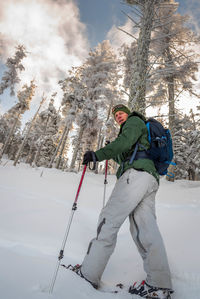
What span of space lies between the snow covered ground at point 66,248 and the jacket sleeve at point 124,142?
1341 mm

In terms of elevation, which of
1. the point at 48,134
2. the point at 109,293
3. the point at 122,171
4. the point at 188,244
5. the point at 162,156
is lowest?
the point at 109,293

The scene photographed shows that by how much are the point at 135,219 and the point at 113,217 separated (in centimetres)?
32

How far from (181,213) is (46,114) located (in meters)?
25.3

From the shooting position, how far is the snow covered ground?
1.47 metres

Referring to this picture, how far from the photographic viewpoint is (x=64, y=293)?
54.6 inches

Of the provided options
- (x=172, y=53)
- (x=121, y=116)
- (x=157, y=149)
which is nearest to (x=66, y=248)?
(x=157, y=149)

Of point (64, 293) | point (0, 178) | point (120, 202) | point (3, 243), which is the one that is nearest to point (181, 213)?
point (120, 202)

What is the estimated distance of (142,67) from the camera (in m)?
5.08

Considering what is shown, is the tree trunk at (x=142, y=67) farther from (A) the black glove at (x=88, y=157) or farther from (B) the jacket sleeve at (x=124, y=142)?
(A) the black glove at (x=88, y=157)

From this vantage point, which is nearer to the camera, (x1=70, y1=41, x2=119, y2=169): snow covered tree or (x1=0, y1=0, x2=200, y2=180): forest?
(x1=0, y1=0, x2=200, y2=180): forest

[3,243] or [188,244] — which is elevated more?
[188,244]

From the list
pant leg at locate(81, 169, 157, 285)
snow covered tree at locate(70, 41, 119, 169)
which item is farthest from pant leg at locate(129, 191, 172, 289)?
snow covered tree at locate(70, 41, 119, 169)

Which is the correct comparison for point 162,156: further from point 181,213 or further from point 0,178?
point 0,178

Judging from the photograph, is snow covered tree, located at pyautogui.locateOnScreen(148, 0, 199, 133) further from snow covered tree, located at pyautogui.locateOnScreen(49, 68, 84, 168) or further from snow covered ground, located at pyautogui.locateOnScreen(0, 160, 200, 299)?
snow covered tree, located at pyautogui.locateOnScreen(49, 68, 84, 168)
